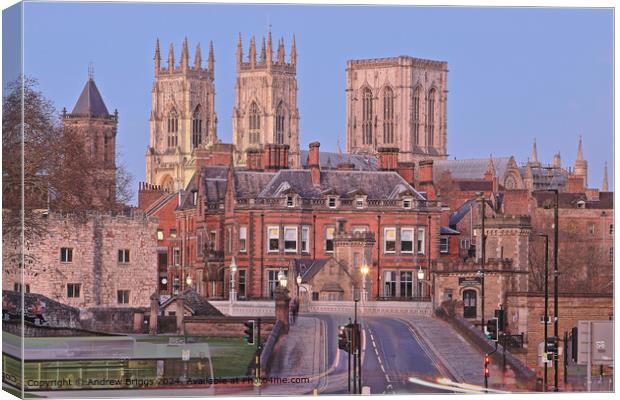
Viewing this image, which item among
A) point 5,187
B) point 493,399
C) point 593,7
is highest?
point 593,7

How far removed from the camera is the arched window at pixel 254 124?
4045 inches

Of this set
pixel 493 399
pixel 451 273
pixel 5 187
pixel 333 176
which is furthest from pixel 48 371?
pixel 333 176

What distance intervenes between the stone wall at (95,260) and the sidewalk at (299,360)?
663 cm

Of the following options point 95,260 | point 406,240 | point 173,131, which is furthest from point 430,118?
point 95,260

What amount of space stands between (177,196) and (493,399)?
2543cm

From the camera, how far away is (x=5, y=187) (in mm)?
53469

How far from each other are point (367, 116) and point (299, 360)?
34.5 meters

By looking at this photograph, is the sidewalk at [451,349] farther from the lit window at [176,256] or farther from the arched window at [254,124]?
the arched window at [254,124]

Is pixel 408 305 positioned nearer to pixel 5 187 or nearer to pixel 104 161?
pixel 104 161

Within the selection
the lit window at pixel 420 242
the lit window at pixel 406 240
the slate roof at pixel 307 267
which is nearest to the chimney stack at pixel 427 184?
the lit window at pixel 420 242

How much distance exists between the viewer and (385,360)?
56.0m

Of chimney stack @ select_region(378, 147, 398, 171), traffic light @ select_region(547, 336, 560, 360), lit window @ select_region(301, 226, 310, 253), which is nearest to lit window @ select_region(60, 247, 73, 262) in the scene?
lit window @ select_region(301, 226, 310, 253)

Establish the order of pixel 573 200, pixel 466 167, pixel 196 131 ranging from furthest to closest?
pixel 196 131
pixel 466 167
pixel 573 200

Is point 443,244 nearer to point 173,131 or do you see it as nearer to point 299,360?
point 299,360
